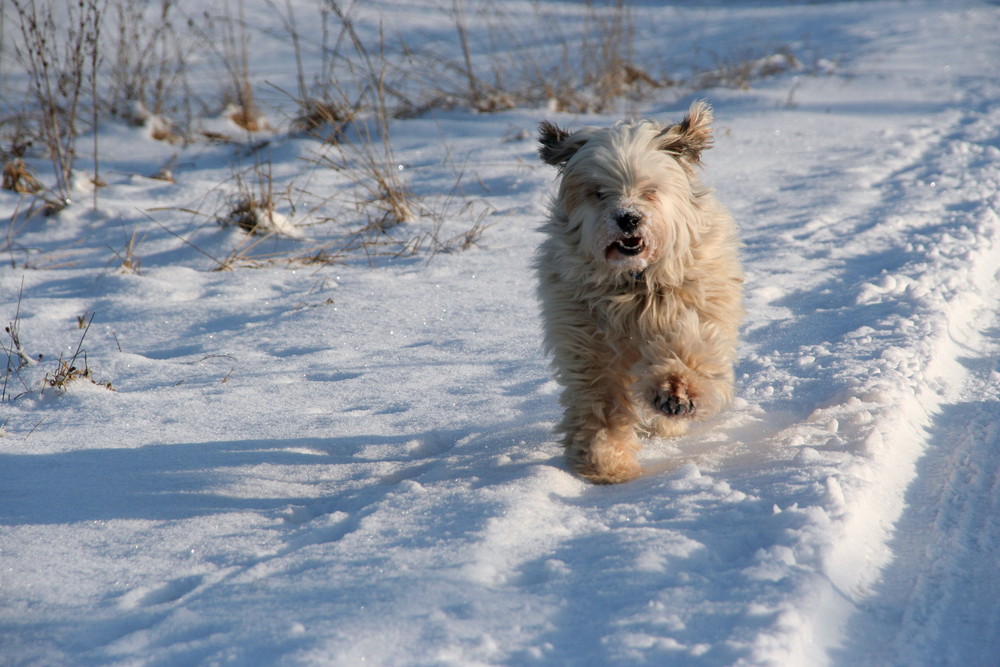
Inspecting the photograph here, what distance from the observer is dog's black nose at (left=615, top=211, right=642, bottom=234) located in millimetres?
2773

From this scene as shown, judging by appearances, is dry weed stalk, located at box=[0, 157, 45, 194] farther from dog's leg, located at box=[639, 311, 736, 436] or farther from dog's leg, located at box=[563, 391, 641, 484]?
dog's leg, located at box=[639, 311, 736, 436]

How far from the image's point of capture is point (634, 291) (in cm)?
297

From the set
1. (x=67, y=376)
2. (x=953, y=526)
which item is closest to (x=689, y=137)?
(x=953, y=526)

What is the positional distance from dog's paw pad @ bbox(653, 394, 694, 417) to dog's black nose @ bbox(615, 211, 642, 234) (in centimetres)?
58

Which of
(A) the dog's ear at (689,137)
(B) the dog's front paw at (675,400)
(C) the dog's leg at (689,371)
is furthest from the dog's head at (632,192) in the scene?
(B) the dog's front paw at (675,400)

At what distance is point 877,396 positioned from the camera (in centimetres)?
320

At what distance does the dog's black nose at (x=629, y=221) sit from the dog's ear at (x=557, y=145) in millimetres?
531

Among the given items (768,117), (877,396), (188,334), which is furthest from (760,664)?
(768,117)

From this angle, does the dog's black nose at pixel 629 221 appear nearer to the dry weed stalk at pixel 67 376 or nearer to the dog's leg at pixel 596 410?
the dog's leg at pixel 596 410

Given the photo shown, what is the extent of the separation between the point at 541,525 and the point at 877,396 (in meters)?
1.57

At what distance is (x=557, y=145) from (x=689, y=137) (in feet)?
1.72

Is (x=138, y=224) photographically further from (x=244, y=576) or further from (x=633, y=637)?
(x=633, y=637)

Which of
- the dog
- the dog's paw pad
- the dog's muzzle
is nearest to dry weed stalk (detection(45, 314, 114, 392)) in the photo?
the dog

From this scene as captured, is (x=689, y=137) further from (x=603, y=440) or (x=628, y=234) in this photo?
(x=603, y=440)
